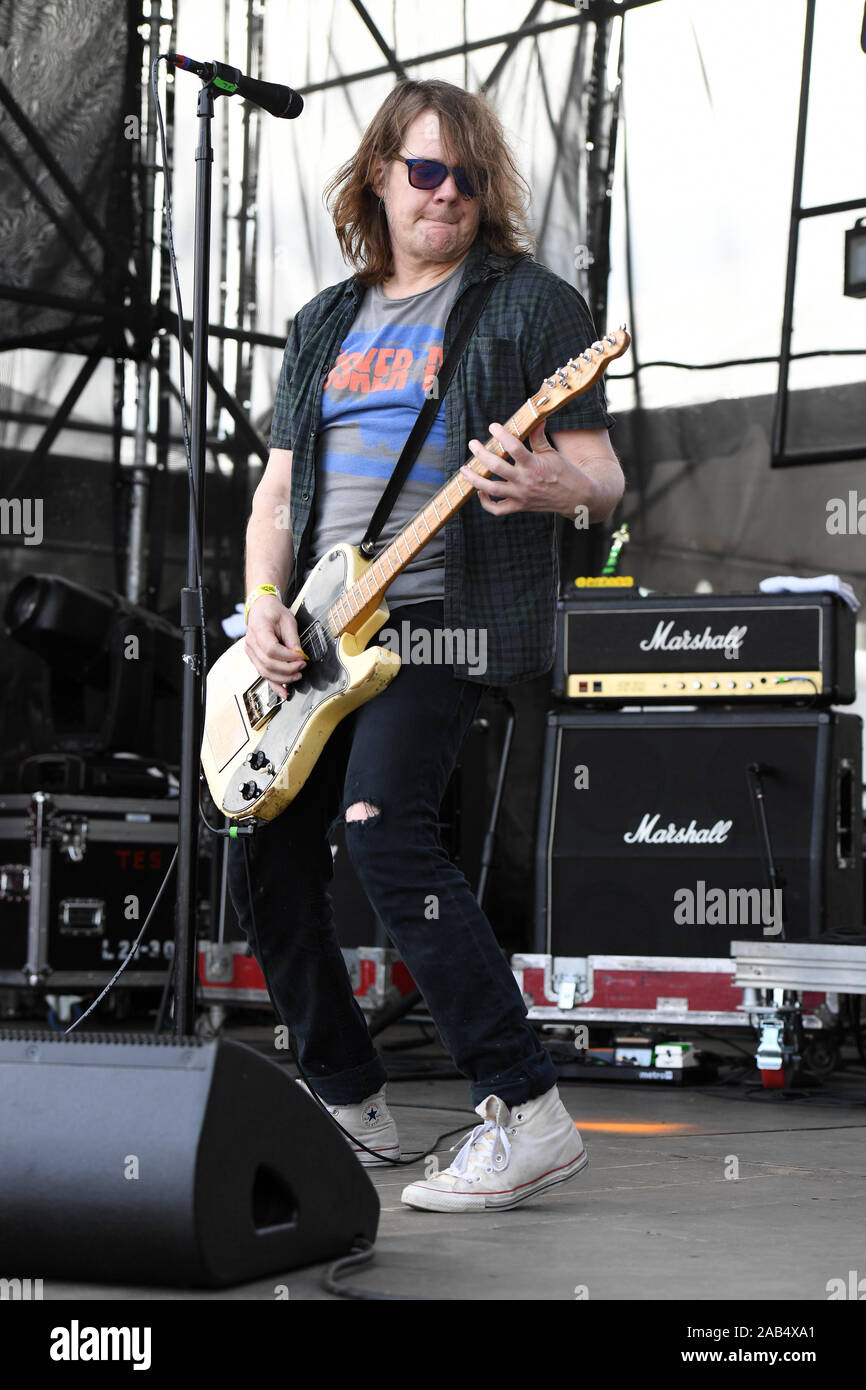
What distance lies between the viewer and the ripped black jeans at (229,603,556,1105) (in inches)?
92.0

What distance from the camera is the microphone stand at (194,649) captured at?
2.62m

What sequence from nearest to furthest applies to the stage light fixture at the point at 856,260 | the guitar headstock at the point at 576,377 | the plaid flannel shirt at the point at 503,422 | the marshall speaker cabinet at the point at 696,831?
the guitar headstock at the point at 576,377 < the plaid flannel shirt at the point at 503,422 < the marshall speaker cabinet at the point at 696,831 < the stage light fixture at the point at 856,260

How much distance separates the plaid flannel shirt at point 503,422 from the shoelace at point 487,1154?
0.65 meters

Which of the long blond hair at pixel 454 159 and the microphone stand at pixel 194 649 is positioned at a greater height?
the long blond hair at pixel 454 159

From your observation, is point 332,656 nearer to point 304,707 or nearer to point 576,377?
point 304,707

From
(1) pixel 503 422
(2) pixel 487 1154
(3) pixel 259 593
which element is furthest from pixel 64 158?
(2) pixel 487 1154

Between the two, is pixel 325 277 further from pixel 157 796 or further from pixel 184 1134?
pixel 184 1134

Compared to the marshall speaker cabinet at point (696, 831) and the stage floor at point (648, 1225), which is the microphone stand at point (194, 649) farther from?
the marshall speaker cabinet at point (696, 831)

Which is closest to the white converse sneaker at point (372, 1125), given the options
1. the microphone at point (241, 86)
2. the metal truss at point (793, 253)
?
the microphone at point (241, 86)

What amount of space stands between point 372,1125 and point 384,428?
3.62 feet

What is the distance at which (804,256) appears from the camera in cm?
636
